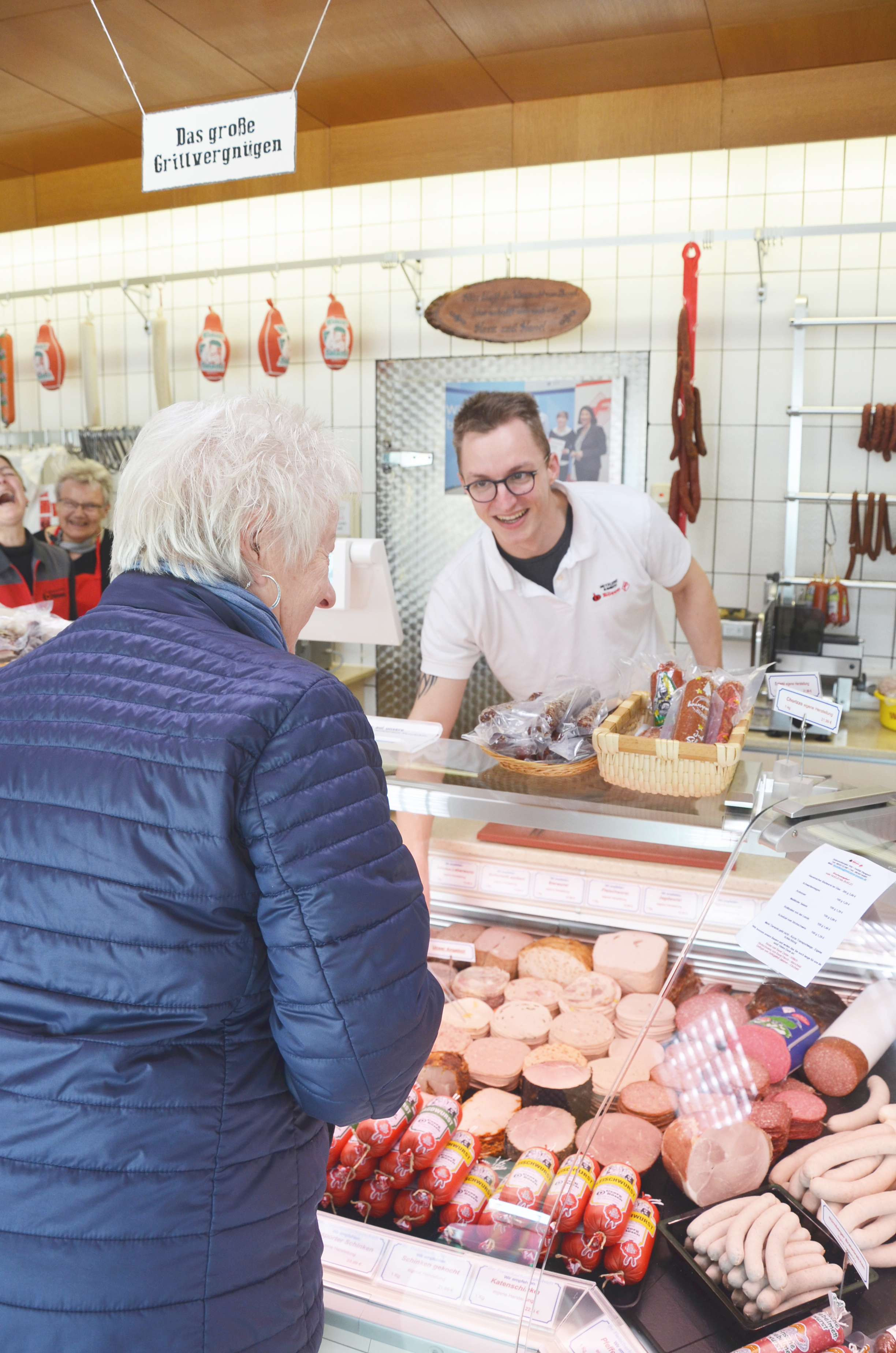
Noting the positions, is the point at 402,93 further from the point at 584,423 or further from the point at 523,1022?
the point at 523,1022

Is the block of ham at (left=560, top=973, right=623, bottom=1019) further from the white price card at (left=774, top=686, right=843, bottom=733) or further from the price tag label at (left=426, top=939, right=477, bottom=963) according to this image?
the white price card at (left=774, top=686, right=843, bottom=733)

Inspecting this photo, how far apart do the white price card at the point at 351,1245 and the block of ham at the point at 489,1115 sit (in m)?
0.22

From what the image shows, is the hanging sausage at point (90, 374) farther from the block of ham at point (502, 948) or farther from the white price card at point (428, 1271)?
the white price card at point (428, 1271)

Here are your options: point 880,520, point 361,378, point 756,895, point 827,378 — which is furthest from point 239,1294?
point 361,378

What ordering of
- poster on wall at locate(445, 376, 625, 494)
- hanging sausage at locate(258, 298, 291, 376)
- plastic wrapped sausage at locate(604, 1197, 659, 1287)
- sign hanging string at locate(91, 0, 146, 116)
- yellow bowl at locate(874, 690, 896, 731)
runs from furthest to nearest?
1. hanging sausage at locate(258, 298, 291, 376)
2. poster on wall at locate(445, 376, 625, 494)
3. yellow bowl at locate(874, 690, 896, 731)
4. sign hanging string at locate(91, 0, 146, 116)
5. plastic wrapped sausage at locate(604, 1197, 659, 1287)

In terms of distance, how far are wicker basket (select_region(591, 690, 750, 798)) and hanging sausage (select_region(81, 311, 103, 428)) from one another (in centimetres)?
465

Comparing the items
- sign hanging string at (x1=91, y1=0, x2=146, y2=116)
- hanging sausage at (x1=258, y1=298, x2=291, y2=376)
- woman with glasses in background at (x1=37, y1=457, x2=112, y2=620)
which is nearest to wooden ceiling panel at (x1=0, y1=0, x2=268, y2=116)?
sign hanging string at (x1=91, y1=0, x2=146, y2=116)

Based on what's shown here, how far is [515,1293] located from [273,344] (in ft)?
14.7

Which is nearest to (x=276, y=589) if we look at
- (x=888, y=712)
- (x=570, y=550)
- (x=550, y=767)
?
(x=550, y=767)

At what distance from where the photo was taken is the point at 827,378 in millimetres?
4324

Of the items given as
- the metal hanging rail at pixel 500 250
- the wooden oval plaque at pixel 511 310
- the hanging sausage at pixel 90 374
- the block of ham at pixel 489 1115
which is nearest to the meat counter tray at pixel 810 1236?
the block of ham at pixel 489 1115

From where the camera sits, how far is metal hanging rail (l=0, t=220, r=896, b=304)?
410 centimetres

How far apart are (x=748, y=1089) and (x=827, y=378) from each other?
3.66 m

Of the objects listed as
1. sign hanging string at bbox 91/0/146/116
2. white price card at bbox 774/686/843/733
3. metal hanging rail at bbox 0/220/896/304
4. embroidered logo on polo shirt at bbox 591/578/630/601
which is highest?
sign hanging string at bbox 91/0/146/116
